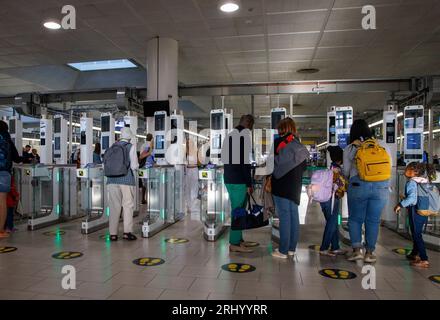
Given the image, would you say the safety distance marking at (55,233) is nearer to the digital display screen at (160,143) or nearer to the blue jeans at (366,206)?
the digital display screen at (160,143)

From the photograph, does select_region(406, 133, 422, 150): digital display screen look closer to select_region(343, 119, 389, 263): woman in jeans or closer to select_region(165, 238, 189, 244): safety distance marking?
select_region(343, 119, 389, 263): woman in jeans

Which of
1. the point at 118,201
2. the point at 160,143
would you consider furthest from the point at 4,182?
the point at 160,143

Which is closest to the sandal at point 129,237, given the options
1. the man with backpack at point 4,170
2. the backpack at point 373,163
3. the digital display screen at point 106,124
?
the man with backpack at point 4,170

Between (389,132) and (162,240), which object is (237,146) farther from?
(389,132)

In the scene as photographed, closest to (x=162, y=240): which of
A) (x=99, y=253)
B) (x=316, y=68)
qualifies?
(x=99, y=253)

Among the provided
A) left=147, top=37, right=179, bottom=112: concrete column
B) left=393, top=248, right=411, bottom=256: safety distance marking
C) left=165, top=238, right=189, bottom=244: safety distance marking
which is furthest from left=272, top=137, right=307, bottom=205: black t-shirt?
left=147, top=37, right=179, bottom=112: concrete column

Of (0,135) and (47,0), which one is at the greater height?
(47,0)

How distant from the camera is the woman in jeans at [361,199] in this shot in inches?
149

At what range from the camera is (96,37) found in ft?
23.0

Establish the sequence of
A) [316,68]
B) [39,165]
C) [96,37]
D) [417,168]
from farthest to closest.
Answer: [316,68] → [96,37] → [39,165] → [417,168]

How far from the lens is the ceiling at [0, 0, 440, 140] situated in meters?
5.72

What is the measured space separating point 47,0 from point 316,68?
6.55 m

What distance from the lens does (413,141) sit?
6.58 meters

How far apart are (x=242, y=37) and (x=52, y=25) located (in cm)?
351
